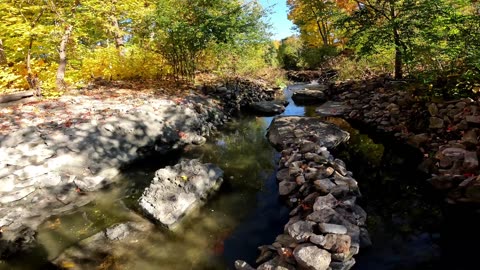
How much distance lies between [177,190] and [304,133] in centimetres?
451

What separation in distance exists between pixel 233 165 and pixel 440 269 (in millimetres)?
5099

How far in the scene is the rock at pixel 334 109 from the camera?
12338mm

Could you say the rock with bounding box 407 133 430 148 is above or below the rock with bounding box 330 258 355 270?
above

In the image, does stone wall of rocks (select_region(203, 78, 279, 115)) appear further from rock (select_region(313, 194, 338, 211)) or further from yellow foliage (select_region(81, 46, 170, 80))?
rock (select_region(313, 194, 338, 211))

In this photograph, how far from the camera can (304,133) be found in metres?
8.97

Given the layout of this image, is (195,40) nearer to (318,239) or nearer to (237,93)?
(237,93)

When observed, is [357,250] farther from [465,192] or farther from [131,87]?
[131,87]

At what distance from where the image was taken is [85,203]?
6426 mm

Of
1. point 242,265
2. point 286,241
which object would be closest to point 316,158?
point 286,241

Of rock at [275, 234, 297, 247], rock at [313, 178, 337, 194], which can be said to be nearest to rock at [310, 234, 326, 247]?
rock at [275, 234, 297, 247]

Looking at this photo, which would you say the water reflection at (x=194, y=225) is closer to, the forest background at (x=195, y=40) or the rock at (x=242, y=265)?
the rock at (x=242, y=265)

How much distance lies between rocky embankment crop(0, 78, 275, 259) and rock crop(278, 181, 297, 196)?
417 cm

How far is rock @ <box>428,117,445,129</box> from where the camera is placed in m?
7.81

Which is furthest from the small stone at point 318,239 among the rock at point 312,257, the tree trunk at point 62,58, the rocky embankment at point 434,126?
the tree trunk at point 62,58
